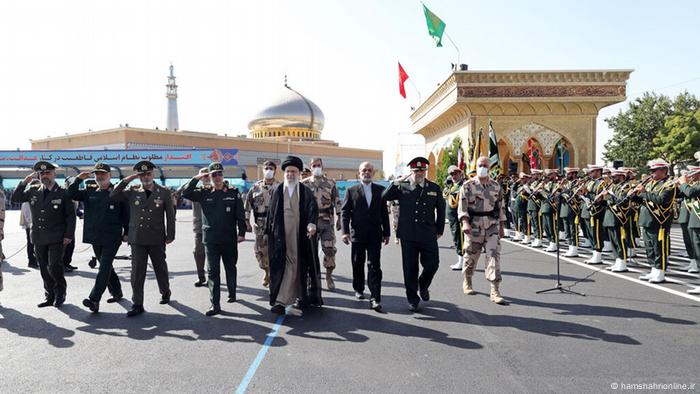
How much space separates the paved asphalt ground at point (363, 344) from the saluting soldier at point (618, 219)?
1505mm

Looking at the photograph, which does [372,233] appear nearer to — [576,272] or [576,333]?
[576,333]

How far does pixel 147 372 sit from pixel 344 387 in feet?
5.50

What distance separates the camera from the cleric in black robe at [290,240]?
5895mm

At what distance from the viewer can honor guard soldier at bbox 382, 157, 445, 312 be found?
6.12m

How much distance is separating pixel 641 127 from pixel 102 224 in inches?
1513

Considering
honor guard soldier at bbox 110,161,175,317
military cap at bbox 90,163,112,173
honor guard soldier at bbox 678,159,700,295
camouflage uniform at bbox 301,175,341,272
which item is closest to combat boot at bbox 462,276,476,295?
camouflage uniform at bbox 301,175,341,272

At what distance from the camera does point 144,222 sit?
6082mm

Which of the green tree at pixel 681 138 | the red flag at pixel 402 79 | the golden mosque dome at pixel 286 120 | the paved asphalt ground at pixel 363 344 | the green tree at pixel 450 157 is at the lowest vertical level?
the paved asphalt ground at pixel 363 344

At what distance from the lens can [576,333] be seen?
16.5 feet

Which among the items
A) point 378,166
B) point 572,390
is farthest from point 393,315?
point 378,166

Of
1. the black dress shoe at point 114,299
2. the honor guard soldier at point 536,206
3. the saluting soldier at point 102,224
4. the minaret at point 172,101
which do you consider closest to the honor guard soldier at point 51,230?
the saluting soldier at point 102,224

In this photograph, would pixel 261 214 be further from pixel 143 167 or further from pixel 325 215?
pixel 143 167

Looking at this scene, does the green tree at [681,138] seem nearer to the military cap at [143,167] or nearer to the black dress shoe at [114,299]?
the military cap at [143,167]

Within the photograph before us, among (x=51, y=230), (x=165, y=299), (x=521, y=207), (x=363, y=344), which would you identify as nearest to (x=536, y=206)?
(x=521, y=207)
